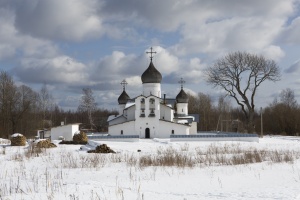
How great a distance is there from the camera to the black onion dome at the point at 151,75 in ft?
146

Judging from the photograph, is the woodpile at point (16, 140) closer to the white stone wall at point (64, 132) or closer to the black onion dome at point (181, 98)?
the white stone wall at point (64, 132)

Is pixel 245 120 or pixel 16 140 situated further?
pixel 245 120

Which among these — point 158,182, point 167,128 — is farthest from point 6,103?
point 158,182

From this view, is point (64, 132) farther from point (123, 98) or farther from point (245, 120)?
point (245, 120)

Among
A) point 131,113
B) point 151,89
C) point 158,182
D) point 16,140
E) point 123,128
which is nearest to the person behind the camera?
point 158,182

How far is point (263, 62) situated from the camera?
1763 inches

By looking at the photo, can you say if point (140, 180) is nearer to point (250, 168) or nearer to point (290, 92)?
point (250, 168)

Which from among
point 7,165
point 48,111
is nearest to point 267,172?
point 7,165

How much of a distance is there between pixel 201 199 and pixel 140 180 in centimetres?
290

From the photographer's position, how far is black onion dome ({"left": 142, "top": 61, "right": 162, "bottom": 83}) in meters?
44.6

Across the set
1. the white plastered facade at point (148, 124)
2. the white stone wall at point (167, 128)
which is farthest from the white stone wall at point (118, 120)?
the white stone wall at point (167, 128)

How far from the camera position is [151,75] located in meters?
44.6

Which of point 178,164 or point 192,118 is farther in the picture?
point 192,118

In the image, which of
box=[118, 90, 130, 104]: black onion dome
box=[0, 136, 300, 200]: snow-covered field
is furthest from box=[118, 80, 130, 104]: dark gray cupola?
box=[0, 136, 300, 200]: snow-covered field
